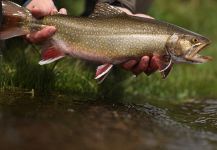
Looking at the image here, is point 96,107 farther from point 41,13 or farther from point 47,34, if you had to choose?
point 41,13

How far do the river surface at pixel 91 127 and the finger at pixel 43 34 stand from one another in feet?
1.40

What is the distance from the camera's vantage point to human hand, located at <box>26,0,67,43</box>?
4035mm

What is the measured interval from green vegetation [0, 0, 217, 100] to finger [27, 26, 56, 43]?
0.38m

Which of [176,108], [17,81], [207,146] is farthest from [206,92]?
[207,146]

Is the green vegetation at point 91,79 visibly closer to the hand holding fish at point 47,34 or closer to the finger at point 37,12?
the hand holding fish at point 47,34

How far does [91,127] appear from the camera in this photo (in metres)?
2.99

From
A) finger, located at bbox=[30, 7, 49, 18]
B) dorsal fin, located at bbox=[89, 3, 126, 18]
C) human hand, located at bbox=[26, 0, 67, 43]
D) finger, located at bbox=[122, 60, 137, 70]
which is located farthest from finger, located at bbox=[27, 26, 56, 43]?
finger, located at bbox=[122, 60, 137, 70]

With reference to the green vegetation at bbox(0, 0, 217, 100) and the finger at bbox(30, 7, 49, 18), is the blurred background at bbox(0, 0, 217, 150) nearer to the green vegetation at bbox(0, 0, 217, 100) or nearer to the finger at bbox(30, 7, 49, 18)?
the green vegetation at bbox(0, 0, 217, 100)

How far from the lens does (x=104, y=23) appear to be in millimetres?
4121

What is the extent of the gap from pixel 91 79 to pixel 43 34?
1.03 meters

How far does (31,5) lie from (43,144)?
1.93m

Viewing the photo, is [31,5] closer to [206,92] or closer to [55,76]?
[55,76]

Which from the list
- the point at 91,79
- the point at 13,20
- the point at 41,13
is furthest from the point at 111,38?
the point at 91,79

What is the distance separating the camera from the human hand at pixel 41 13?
4035 mm
